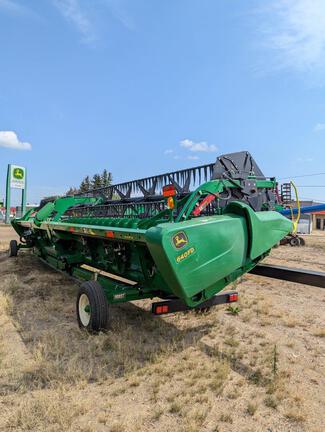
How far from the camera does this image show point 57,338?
3.58 meters

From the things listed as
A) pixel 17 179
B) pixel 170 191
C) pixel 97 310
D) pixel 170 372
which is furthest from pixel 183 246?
pixel 17 179

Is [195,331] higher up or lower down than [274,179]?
lower down

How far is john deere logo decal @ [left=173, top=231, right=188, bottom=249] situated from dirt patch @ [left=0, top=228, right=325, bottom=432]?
111 centimetres

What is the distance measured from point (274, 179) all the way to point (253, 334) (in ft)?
8.63

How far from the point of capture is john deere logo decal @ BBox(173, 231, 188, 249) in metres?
2.63

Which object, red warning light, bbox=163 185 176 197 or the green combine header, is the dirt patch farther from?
red warning light, bbox=163 185 176 197

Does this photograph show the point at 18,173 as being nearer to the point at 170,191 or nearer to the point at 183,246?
the point at 170,191

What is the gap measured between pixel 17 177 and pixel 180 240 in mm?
33761

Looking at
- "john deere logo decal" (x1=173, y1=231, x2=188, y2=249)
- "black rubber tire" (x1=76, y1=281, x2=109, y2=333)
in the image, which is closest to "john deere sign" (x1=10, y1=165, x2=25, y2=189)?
"black rubber tire" (x1=76, y1=281, x2=109, y2=333)

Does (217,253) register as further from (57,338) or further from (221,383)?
(57,338)

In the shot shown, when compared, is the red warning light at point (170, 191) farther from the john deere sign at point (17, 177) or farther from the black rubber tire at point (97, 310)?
the john deere sign at point (17, 177)

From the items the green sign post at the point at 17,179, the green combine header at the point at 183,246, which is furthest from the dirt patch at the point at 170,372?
the green sign post at the point at 17,179

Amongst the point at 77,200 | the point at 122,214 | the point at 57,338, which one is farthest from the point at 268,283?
the point at 77,200

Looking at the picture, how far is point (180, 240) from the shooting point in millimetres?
2658
